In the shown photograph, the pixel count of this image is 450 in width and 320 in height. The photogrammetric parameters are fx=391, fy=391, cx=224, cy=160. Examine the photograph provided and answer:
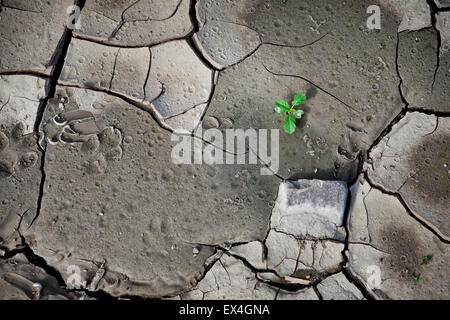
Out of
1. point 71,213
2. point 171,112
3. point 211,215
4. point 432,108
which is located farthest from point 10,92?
point 432,108

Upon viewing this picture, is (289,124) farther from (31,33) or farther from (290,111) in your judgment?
(31,33)

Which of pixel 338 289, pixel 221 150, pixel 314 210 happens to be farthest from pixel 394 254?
pixel 221 150

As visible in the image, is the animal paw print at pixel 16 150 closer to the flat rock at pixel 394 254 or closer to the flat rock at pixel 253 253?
the flat rock at pixel 253 253

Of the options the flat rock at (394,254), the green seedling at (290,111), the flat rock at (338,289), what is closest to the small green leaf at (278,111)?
the green seedling at (290,111)

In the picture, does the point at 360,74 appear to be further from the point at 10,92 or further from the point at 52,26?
the point at 10,92

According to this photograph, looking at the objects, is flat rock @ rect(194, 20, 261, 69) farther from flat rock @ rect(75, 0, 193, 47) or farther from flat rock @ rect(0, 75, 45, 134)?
flat rock @ rect(0, 75, 45, 134)
